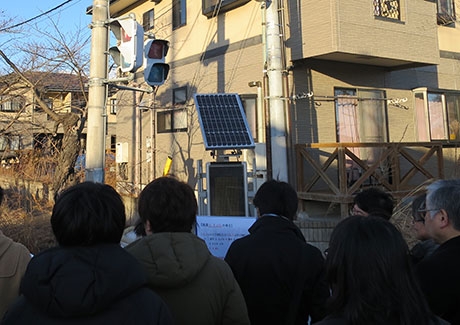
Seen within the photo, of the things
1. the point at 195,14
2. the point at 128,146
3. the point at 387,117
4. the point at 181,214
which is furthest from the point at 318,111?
the point at 181,214

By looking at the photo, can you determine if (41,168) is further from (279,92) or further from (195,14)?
(279,92)

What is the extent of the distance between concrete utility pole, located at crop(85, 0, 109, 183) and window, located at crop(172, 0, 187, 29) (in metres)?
7.51

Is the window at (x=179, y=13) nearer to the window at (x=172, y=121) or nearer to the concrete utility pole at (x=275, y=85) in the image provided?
the window at (x=172, y=121)

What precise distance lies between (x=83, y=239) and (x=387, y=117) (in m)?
10.2

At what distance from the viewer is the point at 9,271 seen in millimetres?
2270

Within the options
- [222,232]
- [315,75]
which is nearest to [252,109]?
[315,75]

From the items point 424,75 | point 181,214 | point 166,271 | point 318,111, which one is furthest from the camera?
point 424,75

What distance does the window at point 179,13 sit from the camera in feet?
39.5

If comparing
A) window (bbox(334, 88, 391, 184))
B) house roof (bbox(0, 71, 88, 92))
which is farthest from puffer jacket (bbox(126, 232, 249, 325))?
house roof (bbox(0, 71, 88, 92))

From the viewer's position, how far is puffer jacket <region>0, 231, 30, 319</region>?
2.25 metres

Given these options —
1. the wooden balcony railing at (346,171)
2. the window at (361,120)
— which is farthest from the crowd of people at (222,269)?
the window at (361,120)

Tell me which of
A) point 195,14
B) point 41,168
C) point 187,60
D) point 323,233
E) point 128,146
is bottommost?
point 323,233

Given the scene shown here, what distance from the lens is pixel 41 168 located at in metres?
10.7

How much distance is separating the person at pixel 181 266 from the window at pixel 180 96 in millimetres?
10012
